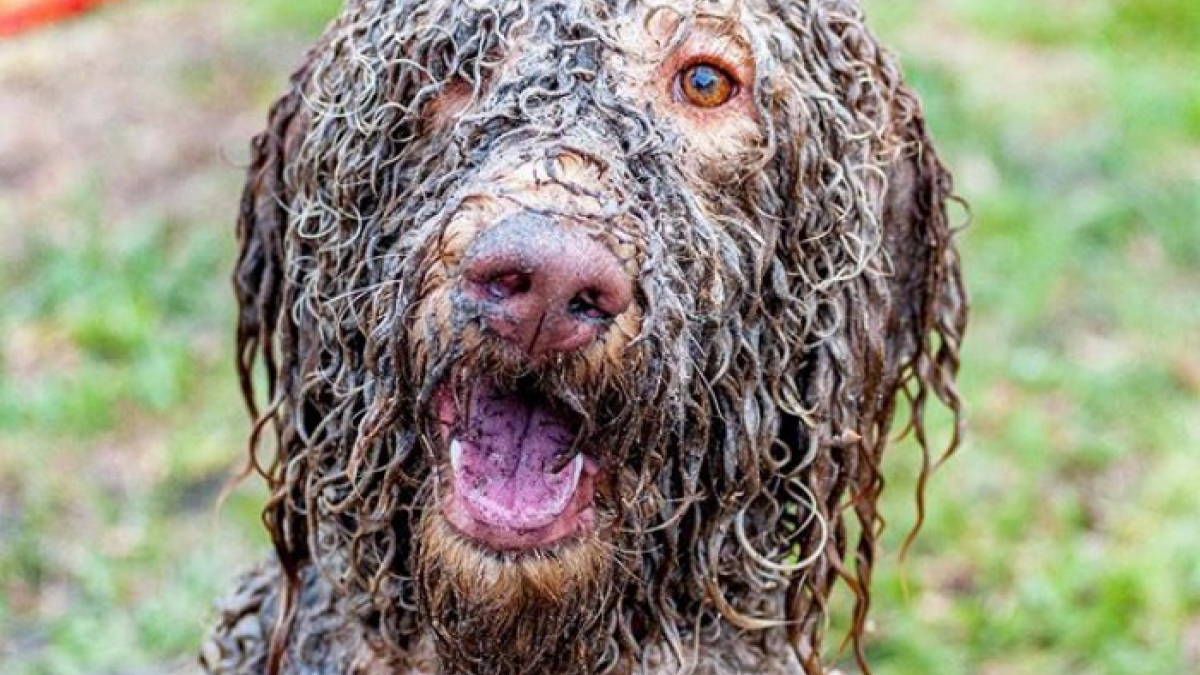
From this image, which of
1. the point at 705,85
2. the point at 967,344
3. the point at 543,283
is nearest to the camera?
the point at 543,283

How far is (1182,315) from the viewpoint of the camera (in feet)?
22.7

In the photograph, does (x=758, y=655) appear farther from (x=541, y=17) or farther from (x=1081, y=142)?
(x=1081, y=142)

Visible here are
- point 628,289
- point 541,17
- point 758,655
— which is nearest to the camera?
point 628,289

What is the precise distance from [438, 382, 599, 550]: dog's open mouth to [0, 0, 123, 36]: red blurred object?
6634 millimetres

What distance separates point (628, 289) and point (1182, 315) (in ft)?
14.9

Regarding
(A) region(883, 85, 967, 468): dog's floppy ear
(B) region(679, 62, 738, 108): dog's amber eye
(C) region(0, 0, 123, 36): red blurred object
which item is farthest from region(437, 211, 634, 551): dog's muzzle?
(C) region(0, 0, 123, 36): red blurred object

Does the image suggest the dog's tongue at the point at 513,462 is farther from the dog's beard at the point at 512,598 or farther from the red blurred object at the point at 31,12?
the red blurred object at the point at 31,12

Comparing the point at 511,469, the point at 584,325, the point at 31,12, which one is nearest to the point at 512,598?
the point at 511,469

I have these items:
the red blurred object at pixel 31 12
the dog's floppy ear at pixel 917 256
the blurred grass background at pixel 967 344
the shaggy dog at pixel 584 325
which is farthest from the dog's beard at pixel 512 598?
the red blurred object at pixel 31 12

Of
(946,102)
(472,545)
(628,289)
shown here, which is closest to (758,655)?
(472,545)

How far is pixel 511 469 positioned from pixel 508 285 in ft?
1.11

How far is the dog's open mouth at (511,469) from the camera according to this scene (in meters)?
2.93

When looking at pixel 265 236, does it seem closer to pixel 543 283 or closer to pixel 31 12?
pixel 543 283

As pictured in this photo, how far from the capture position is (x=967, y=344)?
6.70 m
